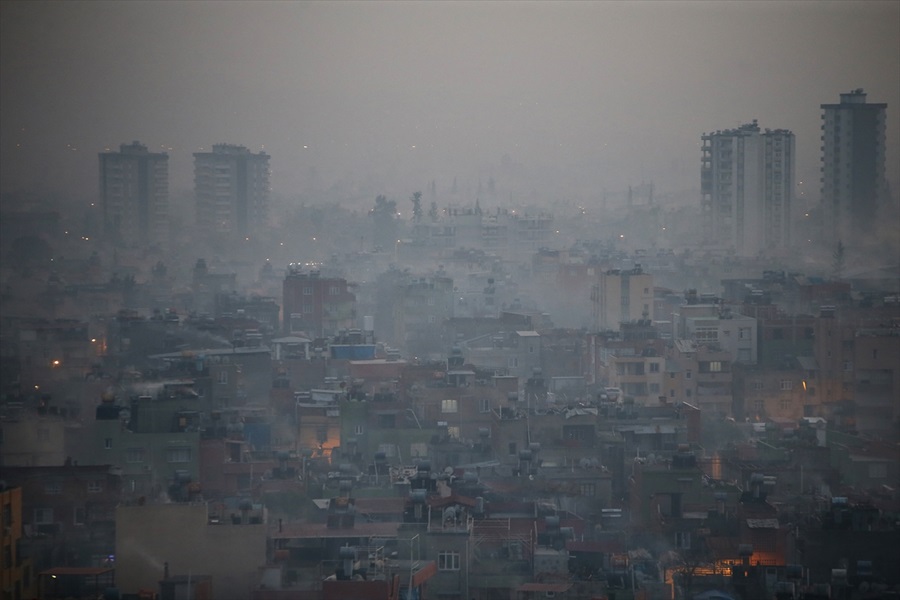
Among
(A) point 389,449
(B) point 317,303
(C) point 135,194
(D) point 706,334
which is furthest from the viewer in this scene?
(C) point 135,194

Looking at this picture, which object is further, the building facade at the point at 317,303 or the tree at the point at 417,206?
the tree at the point at 417,206

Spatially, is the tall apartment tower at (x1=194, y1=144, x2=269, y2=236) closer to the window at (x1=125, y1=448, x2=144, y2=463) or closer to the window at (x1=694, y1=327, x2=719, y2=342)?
the window at (x1=694, y1=327, x2=719, y2=342)

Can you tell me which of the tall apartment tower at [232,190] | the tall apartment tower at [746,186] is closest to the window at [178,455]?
the tall apartment tower at [746,186]

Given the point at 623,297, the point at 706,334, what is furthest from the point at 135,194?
the point at 706,334

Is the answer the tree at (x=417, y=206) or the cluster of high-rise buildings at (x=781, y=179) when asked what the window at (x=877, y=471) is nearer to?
the cluster of high-rise buildings at (x=781, y=179)

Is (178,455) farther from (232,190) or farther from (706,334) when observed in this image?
(232,190)

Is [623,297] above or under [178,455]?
above

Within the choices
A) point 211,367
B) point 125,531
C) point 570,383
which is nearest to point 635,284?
point 570,383

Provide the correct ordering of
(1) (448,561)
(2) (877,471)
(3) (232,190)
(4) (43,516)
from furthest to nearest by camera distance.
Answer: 1. (3) (232,190)
2. (2) (877,471)
3. (4) (43,516)
4. (1) (448,561)
